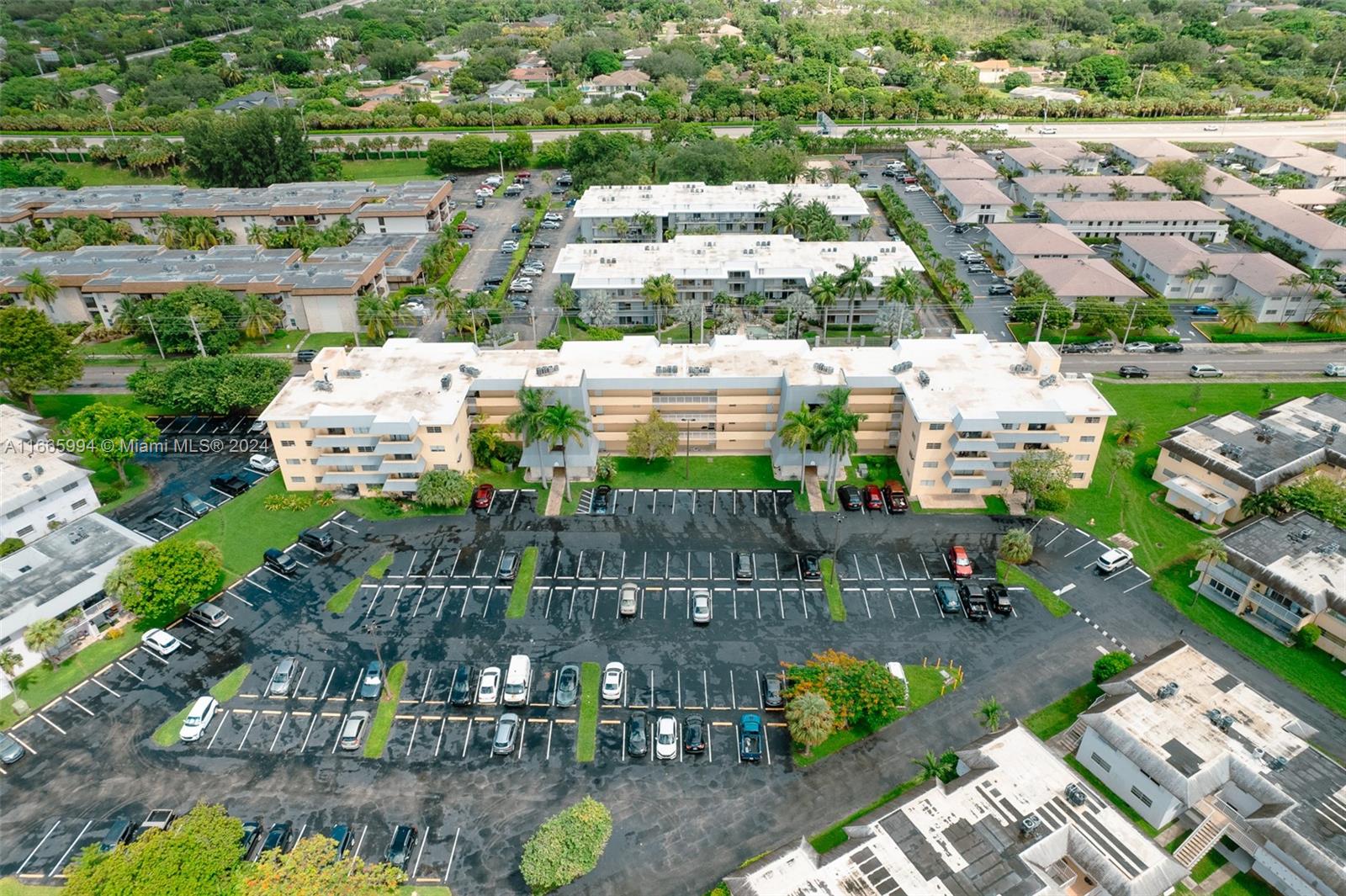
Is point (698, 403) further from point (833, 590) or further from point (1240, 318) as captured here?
point (1240, 318)

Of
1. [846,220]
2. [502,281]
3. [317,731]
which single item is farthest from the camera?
[846,220]

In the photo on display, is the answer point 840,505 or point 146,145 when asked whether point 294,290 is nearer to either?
point 840,505

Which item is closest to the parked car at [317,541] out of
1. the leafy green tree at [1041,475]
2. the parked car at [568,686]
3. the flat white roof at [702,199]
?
the parked car at [568,686]

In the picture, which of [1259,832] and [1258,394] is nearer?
[1259,832]

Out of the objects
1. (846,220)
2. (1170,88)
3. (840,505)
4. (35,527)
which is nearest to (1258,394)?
(840,505)

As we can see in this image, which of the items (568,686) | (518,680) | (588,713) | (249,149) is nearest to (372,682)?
(518,680)

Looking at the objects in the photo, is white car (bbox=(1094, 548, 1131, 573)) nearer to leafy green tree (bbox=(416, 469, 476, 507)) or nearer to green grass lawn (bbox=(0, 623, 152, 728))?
leafy green tree (bbox=(416, 469, 476, 507))
